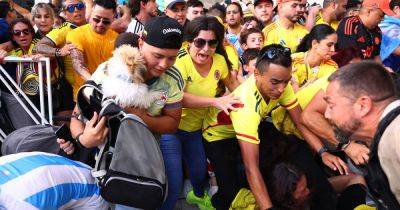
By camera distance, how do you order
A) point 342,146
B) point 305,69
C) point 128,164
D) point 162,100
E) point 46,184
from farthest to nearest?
point 305,69 → point 342,146 → point 162,100 → point 128,164 → point 46,184

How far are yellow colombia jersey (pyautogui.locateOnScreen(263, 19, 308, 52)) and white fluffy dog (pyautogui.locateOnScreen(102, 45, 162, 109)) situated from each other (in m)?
3.06

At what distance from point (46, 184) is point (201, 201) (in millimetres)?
1883

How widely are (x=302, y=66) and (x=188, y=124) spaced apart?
55.3 inches

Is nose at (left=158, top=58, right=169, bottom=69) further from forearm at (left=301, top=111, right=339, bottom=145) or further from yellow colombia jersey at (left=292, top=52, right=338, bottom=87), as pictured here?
yellow colombia jersey at (left=292, top=52, right=338, bottom=87)

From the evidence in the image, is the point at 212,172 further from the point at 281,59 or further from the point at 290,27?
the point at 290,27

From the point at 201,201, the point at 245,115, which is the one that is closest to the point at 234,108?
the point at 245,115

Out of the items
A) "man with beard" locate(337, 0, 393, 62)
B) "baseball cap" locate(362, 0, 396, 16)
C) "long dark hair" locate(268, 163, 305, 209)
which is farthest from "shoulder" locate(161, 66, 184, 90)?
"baseball cap" locate(362, 0, 396, 16)

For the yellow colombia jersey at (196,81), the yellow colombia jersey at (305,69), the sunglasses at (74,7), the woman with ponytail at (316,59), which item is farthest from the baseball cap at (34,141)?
the sunglasses at (74,7)

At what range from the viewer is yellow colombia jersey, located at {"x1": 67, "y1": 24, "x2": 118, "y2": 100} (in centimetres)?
473

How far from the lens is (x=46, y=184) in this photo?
2619 mm

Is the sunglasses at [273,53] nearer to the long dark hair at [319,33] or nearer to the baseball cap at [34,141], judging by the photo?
the long dark hair at [319,33]

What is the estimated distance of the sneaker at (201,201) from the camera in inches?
167

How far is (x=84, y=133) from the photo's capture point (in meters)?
2.89

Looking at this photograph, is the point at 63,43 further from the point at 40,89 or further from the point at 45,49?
the point at 40,89
